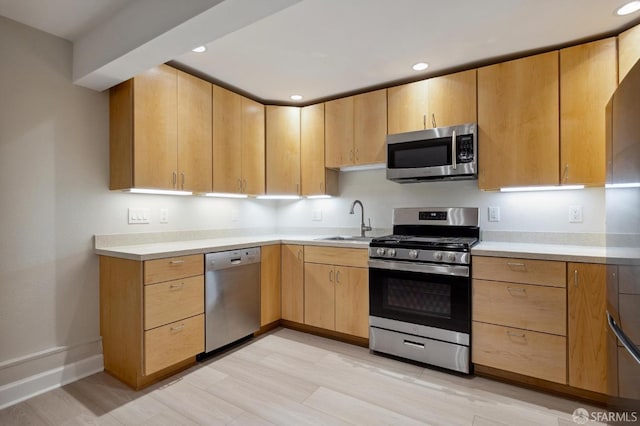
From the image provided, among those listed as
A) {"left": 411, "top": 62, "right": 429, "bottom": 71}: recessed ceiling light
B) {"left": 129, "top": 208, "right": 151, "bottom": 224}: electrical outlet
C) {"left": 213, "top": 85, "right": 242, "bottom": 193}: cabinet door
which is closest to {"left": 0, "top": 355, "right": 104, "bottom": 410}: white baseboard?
{"left": 129, "top": 208, "right": 151, "bottom": 224}: electrical outlet

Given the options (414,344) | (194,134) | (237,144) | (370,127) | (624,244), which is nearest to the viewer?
(624,244)

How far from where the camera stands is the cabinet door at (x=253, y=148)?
9.99 ft

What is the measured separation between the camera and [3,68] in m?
1.91

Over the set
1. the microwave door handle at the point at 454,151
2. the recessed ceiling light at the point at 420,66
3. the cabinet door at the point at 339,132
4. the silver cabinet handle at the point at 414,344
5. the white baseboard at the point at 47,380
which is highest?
the recessed ceiling light at the point at 420,66

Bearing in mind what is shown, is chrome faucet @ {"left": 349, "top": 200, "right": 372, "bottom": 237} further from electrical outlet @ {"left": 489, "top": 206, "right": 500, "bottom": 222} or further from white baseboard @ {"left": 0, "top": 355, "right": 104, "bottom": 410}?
white baseboard @ {"left": 0, "top": 355, "right": 104, "bottom": 410}

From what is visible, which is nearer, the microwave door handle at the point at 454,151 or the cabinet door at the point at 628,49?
the cabinet door at the point at 628,49

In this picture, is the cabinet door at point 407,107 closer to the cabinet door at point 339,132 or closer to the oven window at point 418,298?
the cabinet door at point 339,132

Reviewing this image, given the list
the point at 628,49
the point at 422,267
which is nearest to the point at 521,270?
the point at 422,267

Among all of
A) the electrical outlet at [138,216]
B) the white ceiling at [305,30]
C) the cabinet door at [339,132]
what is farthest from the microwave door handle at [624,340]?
the electrical outlet at [138,216]

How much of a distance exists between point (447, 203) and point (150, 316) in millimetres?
2505

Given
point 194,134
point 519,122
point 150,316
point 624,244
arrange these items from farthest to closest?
point 194,134, point 519,122, point 150,316, point 624,244

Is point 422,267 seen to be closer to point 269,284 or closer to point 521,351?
point 521,351

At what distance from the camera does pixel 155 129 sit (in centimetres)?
230

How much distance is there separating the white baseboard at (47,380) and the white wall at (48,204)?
39 millimetres
